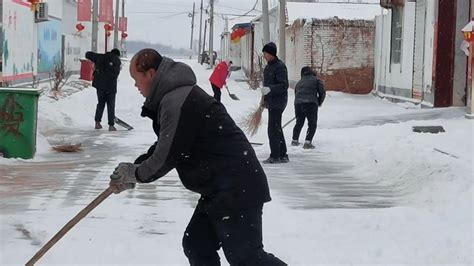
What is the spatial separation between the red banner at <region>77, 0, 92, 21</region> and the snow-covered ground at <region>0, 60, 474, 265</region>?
35509 millimetres

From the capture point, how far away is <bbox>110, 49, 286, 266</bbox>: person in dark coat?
414 cm

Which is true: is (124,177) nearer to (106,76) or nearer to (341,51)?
(106,76)

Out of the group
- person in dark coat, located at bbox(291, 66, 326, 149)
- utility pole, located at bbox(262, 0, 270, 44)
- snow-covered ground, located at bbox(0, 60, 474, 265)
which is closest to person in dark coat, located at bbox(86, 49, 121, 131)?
snow-covered ground, located at bbox(0, 60, 474, 265)

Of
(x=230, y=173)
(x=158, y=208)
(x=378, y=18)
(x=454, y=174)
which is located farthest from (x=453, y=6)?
(x=230, y=173)

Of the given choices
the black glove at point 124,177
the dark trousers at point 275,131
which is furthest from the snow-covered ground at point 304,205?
the black glove at point 124,177

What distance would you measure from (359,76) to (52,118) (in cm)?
1351

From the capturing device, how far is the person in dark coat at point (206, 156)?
13.6 feet

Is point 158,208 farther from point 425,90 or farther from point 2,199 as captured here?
point 425,90

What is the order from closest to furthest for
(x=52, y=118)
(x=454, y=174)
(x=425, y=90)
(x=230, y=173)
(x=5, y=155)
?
(x=230, y=173)
(x=454, y=174)
(x=5, y=155)
(x=52, y=118)
(x=425, y=90)

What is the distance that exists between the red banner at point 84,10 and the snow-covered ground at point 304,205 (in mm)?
35509

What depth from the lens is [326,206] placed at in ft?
27.1

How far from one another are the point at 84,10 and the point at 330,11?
22890 millimetres

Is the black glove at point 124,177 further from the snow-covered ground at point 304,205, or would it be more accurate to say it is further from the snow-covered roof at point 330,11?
the snow-covered roof at point 330,11

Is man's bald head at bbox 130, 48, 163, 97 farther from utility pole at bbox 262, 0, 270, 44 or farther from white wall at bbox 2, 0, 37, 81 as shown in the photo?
utility pole at bbox 262, 0, 270, 44
